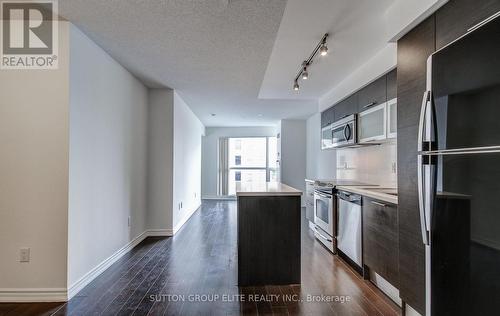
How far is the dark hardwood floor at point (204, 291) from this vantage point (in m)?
2.13

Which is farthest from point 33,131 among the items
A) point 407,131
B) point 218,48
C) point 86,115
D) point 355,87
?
point 355,87

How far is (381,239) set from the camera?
2344 millimetres

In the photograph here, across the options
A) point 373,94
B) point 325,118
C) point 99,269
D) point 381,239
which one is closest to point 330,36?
point 373,94

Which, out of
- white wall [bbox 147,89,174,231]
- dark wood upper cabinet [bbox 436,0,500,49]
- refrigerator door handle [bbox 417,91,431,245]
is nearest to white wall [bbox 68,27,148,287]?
white wall [bbox 147,89,174,231]

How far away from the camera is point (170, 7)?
201cm

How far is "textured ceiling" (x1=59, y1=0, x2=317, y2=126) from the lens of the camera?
2.02 meters

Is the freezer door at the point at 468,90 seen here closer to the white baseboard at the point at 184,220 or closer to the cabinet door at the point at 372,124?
the cabinet door at the point at 372,124

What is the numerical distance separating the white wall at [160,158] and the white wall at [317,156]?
10.8 ft

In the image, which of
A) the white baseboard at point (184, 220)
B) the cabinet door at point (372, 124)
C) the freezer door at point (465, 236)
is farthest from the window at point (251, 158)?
the freezer door at point (465, 236)

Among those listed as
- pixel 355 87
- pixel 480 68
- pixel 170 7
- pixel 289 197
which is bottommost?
pixel 289 197

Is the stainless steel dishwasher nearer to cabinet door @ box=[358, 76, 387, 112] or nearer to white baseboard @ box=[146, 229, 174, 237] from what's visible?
cabinet door @ box=[358, 76, 387, 112]

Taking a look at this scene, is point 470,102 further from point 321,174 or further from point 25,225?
point 321,174

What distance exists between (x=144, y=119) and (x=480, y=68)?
3962 millimetres

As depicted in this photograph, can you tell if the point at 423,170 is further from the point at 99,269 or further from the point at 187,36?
the point at 99,269
